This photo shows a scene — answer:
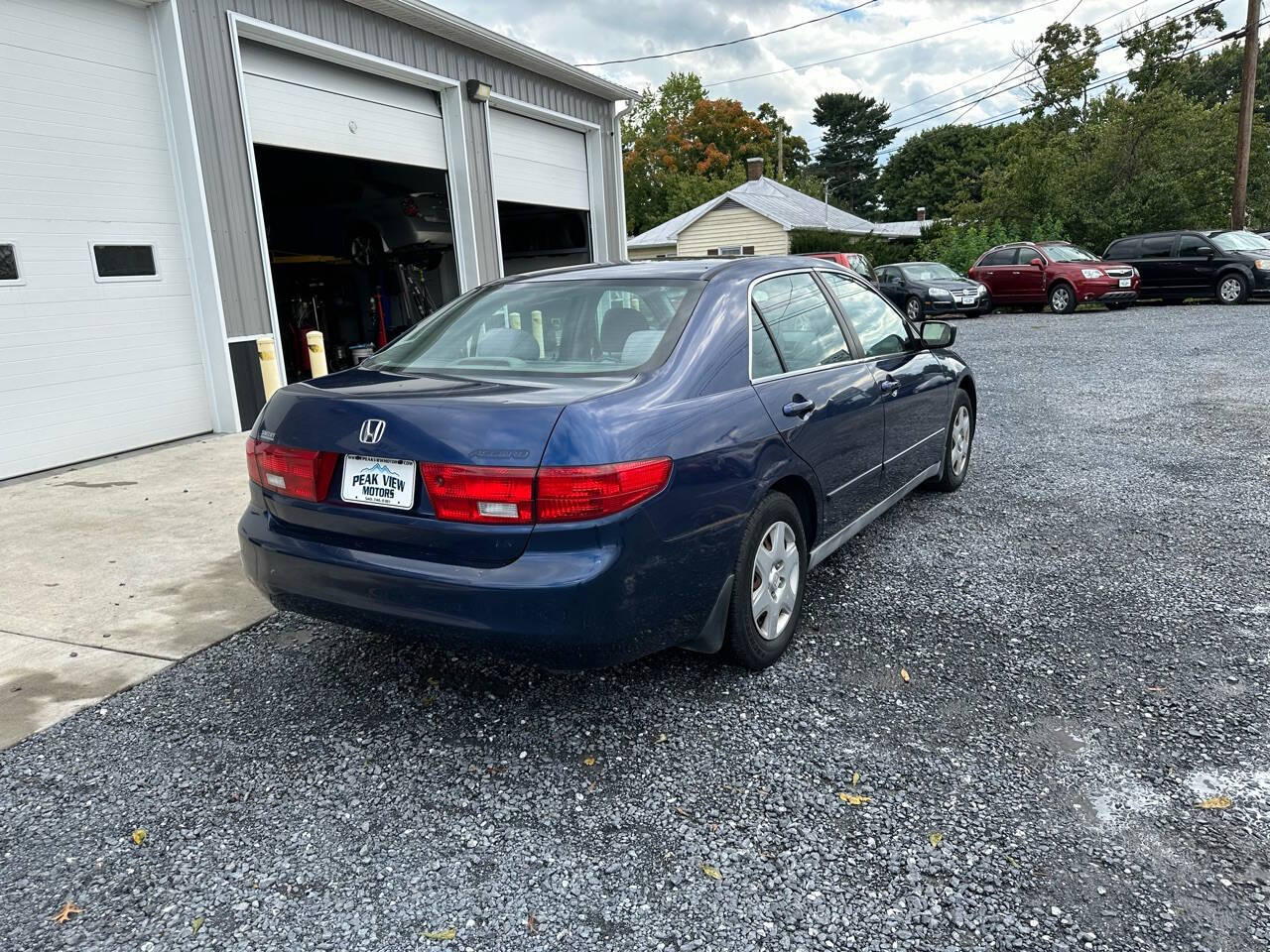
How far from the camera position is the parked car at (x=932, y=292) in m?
19.1

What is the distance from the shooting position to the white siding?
1374 inches

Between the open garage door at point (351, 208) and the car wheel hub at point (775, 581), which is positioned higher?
the open garage door at point (351, 208)

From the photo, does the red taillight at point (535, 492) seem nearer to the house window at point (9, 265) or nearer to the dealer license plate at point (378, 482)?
the dealer license plate at point (378, 482)

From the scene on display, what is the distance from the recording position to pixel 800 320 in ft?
12.3

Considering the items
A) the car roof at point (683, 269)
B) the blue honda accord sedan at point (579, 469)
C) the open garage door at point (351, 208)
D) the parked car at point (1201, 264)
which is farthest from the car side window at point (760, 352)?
the parked car at point (1201, 264)

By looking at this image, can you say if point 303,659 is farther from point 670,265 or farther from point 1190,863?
point 1190,863

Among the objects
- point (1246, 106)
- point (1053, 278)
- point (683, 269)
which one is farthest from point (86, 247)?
point (1246, 106)

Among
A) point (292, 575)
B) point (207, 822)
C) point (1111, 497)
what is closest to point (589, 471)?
point (292, 575)

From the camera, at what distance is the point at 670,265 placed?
3.70m

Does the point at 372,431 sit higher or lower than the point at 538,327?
lower

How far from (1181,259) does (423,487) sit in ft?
67.6

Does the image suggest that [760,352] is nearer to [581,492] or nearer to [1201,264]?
[581,492]

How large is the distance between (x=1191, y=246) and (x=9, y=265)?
2059 cm

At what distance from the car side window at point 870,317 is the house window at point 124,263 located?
20.5 feet
